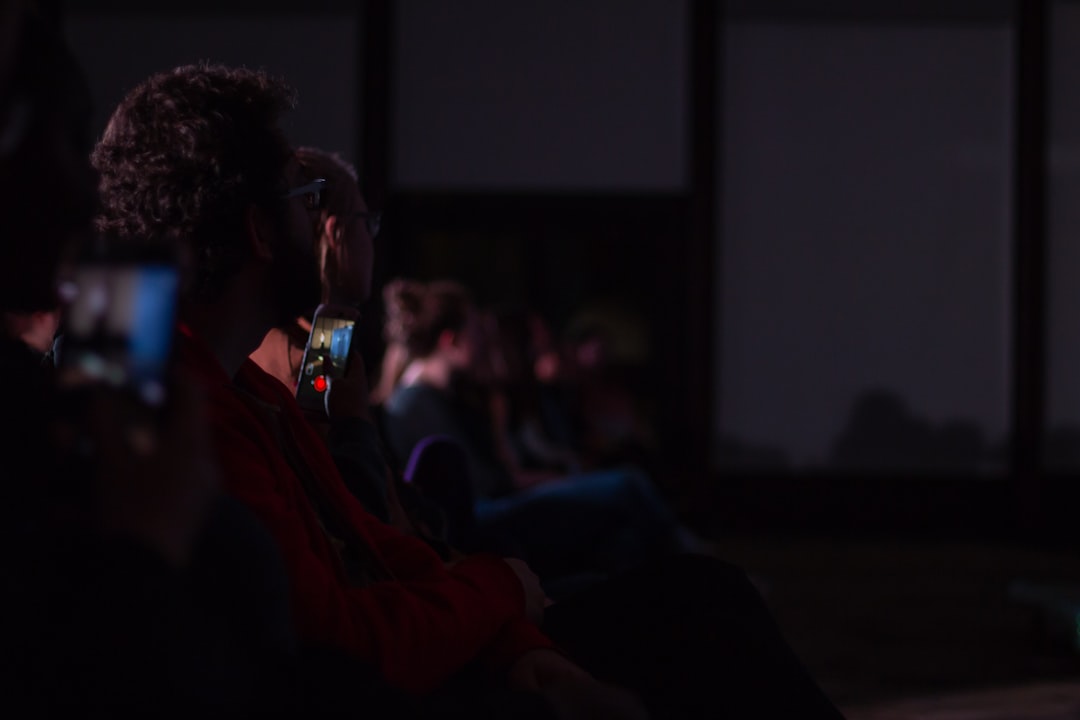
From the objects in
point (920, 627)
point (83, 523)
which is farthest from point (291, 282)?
point (920, 627)

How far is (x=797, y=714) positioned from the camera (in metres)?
1.27

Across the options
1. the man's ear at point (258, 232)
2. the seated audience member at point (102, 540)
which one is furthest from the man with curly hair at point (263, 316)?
the seated audience member at point (102, 540)

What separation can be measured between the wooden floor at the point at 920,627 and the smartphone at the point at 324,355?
1.96 m

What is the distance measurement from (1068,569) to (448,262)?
13.6ft

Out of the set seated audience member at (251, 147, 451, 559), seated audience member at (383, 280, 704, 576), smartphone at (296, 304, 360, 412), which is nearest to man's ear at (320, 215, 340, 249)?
seated audience member at (251, 147, 451, 559)

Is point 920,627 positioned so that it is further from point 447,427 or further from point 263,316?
point 263,316

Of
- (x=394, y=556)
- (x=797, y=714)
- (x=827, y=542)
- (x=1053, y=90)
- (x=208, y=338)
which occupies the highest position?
(x=1053, y=90)

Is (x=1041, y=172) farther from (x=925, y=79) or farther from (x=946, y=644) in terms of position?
(x=946, y=644)

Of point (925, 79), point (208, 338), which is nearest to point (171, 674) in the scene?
point (208, 338)

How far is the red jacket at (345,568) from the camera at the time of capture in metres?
1.10

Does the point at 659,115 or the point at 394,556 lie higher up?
the point at 659,115

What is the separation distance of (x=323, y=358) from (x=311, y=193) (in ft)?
1.21

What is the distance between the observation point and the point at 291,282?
138cm

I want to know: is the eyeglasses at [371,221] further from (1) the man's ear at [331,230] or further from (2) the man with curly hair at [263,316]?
(2) the man with curly hair at [263,316]
